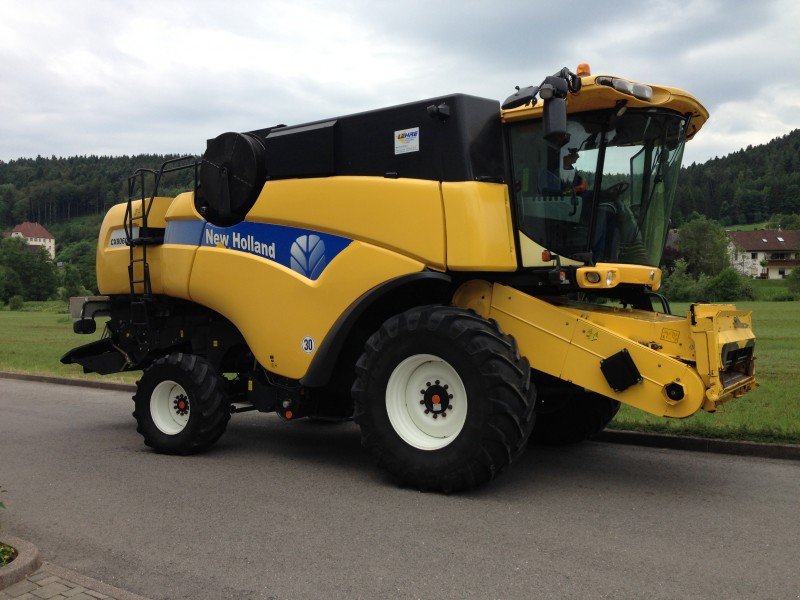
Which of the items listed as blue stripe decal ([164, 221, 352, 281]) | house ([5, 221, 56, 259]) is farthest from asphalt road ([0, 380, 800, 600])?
house ([5, 221, 56, 259])

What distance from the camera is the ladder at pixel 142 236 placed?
8.45m

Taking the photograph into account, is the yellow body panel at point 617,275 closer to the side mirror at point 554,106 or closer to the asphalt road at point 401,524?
the side mirror at point 554,106

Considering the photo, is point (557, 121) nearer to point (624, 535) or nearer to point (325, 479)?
point (624, 535)

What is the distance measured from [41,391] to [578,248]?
34.5ft

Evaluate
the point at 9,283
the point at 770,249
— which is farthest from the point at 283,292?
the point at 770,249

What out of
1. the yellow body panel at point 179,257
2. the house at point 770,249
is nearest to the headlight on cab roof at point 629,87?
the yellow body panel at point 179,257

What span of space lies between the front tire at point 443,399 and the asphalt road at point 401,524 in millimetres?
280

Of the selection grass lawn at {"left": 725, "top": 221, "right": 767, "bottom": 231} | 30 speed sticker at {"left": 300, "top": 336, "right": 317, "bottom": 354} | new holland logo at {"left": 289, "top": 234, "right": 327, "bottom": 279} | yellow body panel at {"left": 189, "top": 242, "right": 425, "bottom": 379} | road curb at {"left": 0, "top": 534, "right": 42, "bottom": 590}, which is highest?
grass lawn at {"left": 725, "top": 221, "right": 767, "bottom": 231}

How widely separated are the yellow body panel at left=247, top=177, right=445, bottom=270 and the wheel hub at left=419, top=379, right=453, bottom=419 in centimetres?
99

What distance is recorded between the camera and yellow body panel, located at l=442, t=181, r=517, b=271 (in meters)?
5.98

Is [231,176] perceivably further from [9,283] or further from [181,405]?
[9,283]

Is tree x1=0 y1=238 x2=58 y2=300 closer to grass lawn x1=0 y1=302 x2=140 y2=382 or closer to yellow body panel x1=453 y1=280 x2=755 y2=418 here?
grass lawn x1=0 y1=302 x2=140 y2=382

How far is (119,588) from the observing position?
4.00m

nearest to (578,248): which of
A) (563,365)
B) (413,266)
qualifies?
(563,365)
